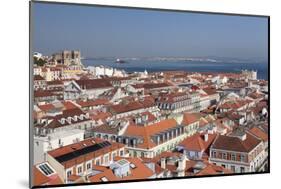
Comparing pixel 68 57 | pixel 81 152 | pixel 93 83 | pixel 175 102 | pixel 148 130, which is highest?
pixel 68 57

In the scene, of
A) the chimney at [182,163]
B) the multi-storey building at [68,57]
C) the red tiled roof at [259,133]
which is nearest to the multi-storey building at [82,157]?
the chimney at [182,163]

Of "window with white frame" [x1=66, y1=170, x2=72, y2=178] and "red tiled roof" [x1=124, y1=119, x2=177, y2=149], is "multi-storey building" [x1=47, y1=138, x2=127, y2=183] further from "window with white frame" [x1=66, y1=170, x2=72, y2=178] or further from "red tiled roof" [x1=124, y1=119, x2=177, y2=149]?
"red tiled roof" [x1=124, y1=119, x2=177, y2=149]

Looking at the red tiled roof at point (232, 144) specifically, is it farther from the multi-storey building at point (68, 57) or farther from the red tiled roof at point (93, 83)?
the multi-storey building at point (68, 57)

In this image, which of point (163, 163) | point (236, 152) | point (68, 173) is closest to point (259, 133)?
point (236, 152)

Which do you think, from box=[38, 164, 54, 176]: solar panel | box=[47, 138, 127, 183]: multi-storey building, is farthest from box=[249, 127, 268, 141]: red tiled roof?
box=[38, 164, 54, 176]: solar panel

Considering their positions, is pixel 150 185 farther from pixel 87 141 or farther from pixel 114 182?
pixel 87 141

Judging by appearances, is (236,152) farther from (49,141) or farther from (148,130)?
(49,141)

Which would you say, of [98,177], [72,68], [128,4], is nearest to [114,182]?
[98,177]

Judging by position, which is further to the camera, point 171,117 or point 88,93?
point 171,117
